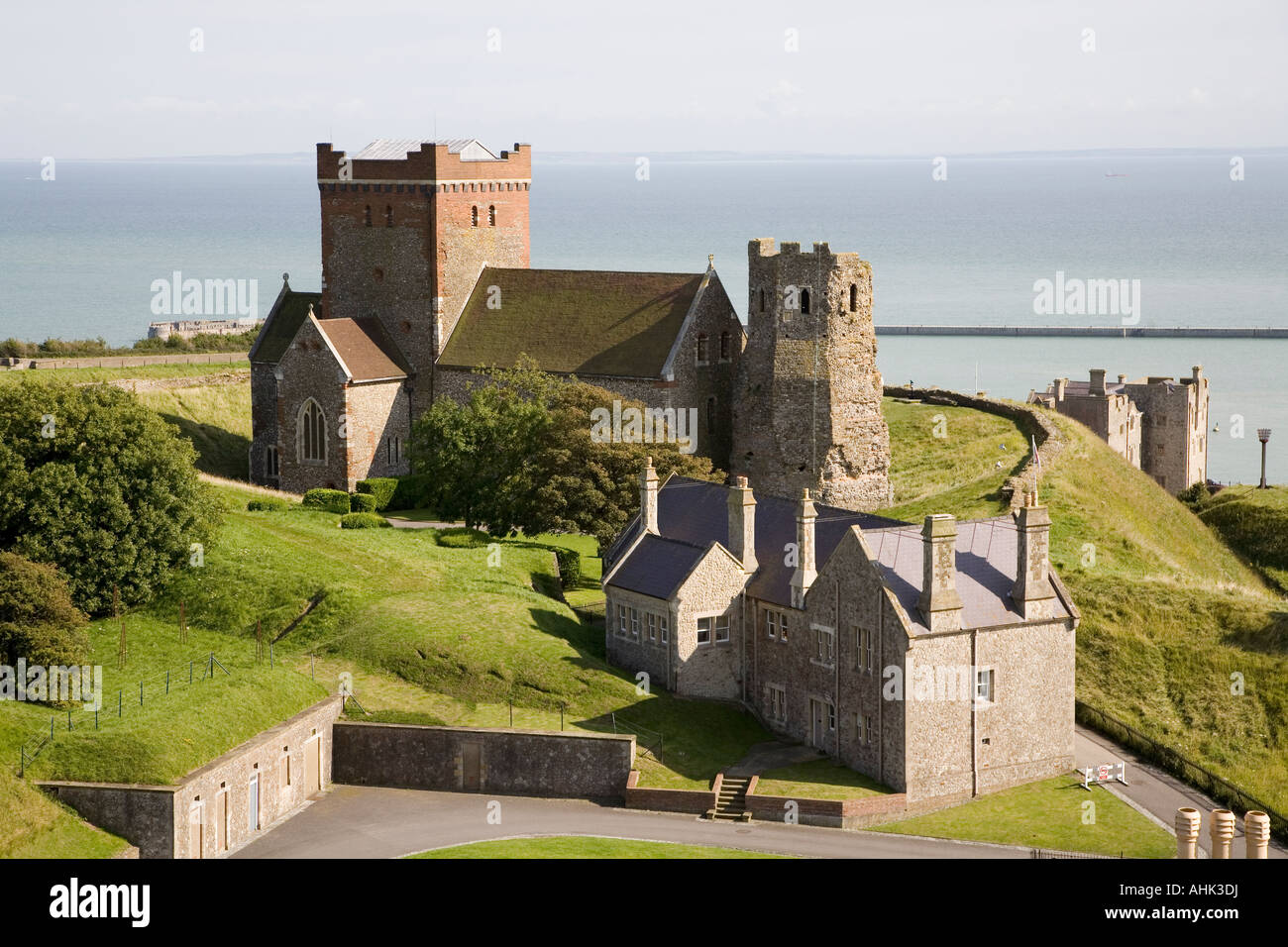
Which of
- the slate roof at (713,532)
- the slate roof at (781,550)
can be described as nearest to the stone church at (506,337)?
the slate roof at (713,532)

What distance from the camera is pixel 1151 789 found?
1807 inches

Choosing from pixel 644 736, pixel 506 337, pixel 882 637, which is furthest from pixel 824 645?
pixel 506 337

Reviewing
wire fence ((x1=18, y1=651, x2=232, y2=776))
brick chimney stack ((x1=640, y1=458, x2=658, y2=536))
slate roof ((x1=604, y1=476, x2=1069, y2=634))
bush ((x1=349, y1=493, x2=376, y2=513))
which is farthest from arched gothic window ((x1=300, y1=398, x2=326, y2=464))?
wire fence ((x1=18, y1=651, x2=232, y2=776))

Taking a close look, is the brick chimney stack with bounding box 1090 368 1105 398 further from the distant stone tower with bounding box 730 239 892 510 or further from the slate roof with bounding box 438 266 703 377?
the slate roof with bounding box 438 266 703 377

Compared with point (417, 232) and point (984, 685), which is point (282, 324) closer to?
point (417, 232)

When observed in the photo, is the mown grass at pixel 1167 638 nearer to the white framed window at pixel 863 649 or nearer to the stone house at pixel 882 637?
the stone house at pixel 882 637

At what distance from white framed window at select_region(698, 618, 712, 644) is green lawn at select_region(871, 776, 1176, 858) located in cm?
962

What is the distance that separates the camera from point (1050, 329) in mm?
199375

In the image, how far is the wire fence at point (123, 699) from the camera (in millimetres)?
42500

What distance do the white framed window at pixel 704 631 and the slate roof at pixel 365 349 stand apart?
104 feet

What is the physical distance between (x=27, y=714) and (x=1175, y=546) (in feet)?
152

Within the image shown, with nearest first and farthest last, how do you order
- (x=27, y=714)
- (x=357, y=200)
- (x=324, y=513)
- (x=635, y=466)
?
(x=27, y=714) → (x=635, y=466) → (x=324, y=513) → (x=357, y=200)
